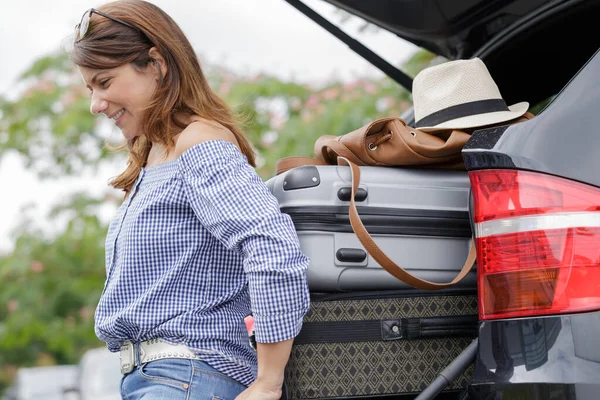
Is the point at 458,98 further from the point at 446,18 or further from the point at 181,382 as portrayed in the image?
the point at 181,382

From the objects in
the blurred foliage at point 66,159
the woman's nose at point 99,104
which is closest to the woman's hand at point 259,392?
the woman's nose at point 99,104

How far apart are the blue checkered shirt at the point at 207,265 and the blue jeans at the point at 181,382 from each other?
0.03 m

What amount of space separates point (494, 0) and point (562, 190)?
1094 millimetres

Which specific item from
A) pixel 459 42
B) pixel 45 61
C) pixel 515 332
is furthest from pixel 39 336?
pixel 515 332

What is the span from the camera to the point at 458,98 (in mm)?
2291

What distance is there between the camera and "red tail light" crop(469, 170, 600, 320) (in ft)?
5.17

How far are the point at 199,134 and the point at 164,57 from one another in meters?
0.28

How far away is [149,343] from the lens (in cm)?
198

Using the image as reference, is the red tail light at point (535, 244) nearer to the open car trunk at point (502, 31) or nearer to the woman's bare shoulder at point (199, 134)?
the woman's bare shoulder at point (199, 134)

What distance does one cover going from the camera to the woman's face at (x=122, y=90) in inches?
82.9

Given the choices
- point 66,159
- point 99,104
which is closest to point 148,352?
point 99,104

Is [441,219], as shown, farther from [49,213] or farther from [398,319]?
[49,213]

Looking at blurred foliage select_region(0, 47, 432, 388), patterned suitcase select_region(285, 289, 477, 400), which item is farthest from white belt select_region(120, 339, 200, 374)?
blurred foliage select_region(0, 47, 432, 388)

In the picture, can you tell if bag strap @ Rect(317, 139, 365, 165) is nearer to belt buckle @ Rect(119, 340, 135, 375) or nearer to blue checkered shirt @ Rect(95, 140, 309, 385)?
blue checkered shirt @ Rect(95, 140, 309, 385)
